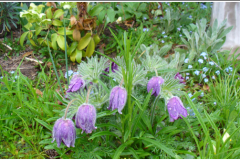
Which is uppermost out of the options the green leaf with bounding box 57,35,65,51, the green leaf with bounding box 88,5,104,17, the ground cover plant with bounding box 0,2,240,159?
the green leaf with bounding box 88,5,104,17

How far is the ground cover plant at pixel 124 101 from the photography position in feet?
3.84

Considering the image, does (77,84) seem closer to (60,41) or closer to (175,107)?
(175,107)

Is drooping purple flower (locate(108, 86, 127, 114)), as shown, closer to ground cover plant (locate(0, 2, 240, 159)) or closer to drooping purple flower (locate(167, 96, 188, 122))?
ground cover plant (locate(0, 2, 240, 159))

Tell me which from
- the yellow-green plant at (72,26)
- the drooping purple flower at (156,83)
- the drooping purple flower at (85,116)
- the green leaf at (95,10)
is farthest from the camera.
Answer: the green leaf at (95,10)

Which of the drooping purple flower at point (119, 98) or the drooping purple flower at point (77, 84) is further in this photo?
the drooping purple flower at point (77, 84)

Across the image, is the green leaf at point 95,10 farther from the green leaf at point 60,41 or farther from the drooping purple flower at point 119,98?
the drooping purple flower at point 119,98

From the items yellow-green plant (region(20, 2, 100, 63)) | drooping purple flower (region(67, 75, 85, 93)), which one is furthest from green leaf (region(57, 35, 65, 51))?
drooping purple flower (region(67, 75, 85, 93))

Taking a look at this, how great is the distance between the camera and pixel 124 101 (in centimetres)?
111

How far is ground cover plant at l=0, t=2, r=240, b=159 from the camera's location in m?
1.17

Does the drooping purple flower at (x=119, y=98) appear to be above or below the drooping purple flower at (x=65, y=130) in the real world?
above

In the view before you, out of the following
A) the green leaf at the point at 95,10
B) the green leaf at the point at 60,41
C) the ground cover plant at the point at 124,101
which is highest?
the green leaf at the point at 95,10

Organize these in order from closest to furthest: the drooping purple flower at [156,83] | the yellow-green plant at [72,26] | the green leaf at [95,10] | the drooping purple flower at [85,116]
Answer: the drooping purple flower at [85,116] < the drooping purple flower at [156,83] < the yellow-green plant at [72,26] < the green leaf at [95,10]

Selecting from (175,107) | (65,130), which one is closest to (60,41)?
(65,130)

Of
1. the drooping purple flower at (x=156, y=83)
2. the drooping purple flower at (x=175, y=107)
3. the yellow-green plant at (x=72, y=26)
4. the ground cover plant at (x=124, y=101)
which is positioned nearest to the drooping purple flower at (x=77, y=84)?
the ground cover plant at (x=124, y=101)
